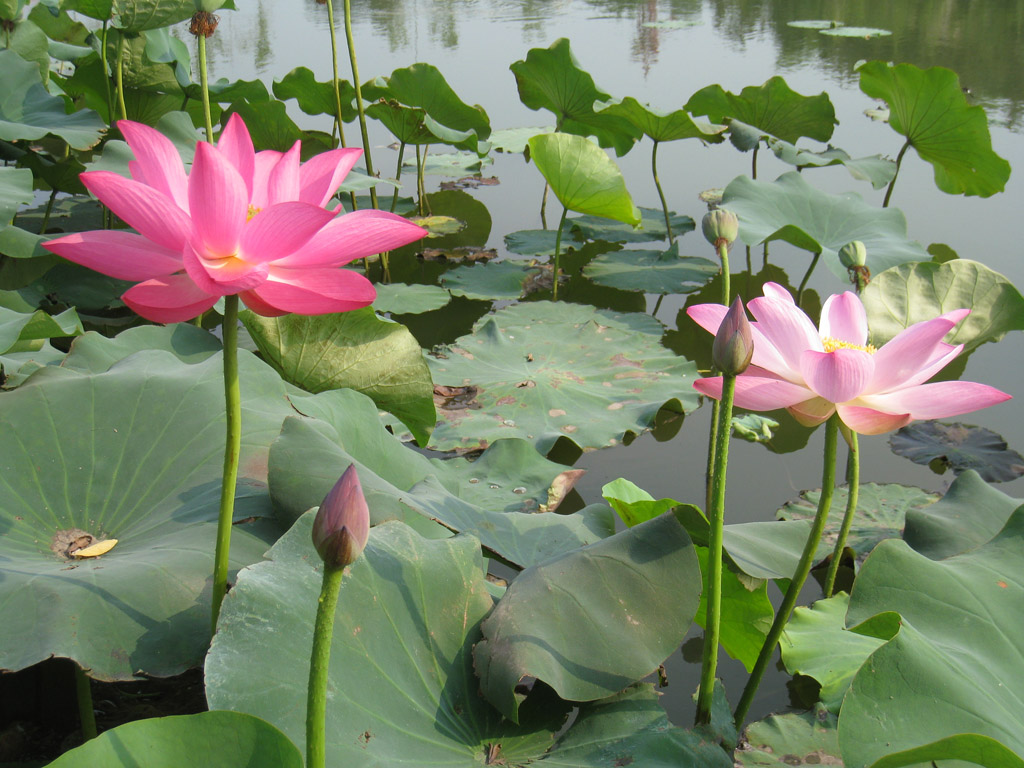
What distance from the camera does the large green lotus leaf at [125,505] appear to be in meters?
0.84

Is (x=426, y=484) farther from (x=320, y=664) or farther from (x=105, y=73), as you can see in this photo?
(x=105, y=73)

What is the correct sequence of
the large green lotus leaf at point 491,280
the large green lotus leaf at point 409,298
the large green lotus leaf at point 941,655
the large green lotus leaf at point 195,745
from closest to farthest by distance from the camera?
the large green lotus leaf at point 195,745
the large green lotus leaf at point 941,655
the large green lotus leaf at point 409,298
the large green lotus leaf at point 491,280

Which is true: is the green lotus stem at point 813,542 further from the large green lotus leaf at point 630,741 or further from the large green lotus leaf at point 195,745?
the large green lotus leaf at point 195,745

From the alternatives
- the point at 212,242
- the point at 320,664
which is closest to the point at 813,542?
the point at 320,664

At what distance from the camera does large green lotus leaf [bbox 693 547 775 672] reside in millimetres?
1088

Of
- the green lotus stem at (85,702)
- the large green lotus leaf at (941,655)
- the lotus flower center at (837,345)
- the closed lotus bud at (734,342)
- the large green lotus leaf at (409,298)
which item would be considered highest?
the closed lotus bud at (734,342)

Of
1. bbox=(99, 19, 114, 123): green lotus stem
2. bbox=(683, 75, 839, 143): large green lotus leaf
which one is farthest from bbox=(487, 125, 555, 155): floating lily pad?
bbox=(99, 19, 114, 123): green lotus stem

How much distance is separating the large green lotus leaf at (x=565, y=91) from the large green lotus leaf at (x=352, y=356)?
1.66m

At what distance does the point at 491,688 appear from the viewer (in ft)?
2.69

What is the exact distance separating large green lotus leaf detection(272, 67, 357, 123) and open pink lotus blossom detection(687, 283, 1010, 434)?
273 cm

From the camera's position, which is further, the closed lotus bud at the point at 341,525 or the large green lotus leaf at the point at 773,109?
the large green lotus leaf at the point at 773,109

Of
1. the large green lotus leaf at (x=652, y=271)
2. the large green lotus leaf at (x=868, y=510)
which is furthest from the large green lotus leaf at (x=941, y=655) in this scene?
the large green lotus leaf at (x=652, y=271)

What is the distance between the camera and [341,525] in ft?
1.76

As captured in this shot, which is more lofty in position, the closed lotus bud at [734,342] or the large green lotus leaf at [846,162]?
the closed lotus bud at [734,342]
